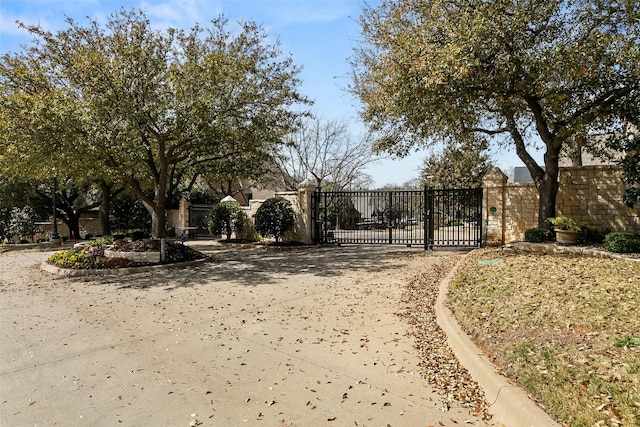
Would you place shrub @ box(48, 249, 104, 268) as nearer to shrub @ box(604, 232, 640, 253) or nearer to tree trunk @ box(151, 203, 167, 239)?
tree trunk @ box(151, 203, 167, 239)

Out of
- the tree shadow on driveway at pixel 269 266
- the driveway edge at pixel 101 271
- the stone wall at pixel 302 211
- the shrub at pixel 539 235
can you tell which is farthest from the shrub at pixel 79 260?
the shrub at pixel 539 235

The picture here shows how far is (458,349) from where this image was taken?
4.29 metres

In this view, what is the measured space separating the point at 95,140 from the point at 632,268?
1088cm

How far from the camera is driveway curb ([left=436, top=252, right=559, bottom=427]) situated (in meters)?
2.88

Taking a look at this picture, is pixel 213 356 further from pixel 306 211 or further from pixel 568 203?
pixel 568 203

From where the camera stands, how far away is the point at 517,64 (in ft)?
29.4

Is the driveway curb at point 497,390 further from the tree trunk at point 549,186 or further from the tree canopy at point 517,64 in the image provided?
the tree trunk at point 549,186

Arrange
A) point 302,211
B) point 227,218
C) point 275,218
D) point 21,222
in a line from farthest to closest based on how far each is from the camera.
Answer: point 21,222 → point 227,218 → point 302,211 → point 275,218

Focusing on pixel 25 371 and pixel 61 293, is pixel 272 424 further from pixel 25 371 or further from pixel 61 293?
pixel 61 293

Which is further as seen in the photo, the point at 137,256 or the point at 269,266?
the point at 269,266

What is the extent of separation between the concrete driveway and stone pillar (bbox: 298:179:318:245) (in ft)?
21.9

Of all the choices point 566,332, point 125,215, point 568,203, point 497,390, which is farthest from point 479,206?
point 125,215

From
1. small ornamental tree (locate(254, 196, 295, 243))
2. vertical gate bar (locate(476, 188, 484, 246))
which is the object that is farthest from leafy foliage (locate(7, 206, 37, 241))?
vertical gate bar (locate(476, 188, 484, 246))

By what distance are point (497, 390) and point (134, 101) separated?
9528mm
